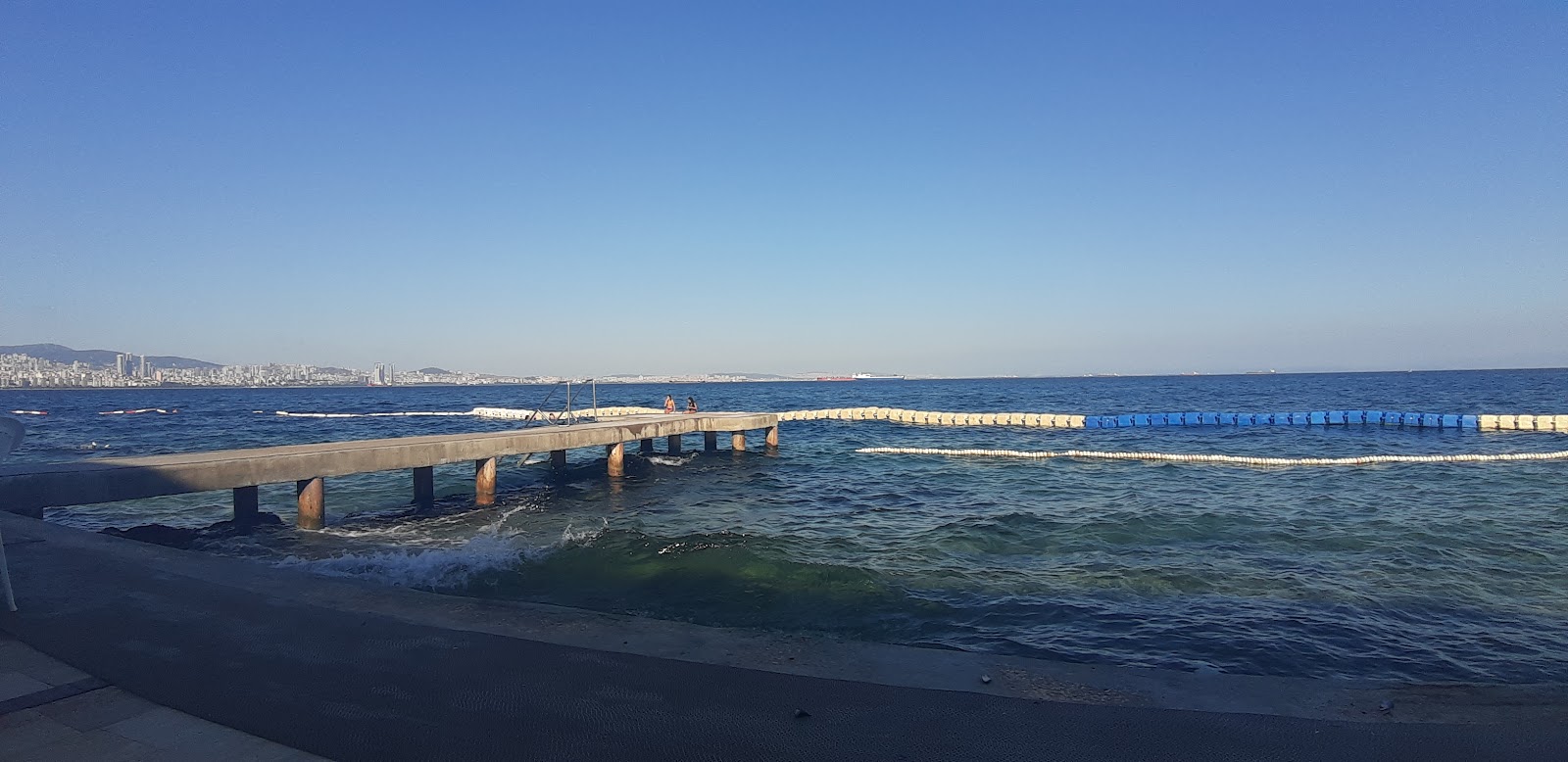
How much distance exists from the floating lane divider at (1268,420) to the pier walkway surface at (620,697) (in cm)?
3463

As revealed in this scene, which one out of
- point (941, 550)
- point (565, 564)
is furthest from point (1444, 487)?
point (565, 564)

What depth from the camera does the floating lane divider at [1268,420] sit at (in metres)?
37.9

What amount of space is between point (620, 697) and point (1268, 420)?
1951 inches

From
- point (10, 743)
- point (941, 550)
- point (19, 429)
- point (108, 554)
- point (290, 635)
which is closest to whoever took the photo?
point (10, 743)

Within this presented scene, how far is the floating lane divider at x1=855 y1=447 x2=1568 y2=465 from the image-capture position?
85.2 ft

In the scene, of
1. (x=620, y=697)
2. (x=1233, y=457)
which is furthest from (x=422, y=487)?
(x=1233, y=457)

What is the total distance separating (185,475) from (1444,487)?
87.7ft

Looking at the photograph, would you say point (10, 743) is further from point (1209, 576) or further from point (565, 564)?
point (1209, 576)

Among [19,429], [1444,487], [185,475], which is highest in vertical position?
[19,429]

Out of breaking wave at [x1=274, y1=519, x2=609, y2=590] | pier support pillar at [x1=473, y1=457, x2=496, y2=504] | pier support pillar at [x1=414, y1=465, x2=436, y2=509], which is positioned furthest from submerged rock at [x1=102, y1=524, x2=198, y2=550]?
pier support pillar at [x1=473, y1=457, x2=496, y2=504]

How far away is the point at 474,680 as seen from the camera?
209 inches

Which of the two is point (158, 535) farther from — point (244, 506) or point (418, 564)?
point (418, 564)

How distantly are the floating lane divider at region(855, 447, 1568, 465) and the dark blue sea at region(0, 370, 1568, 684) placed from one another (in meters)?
1.18

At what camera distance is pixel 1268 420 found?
46.0m
